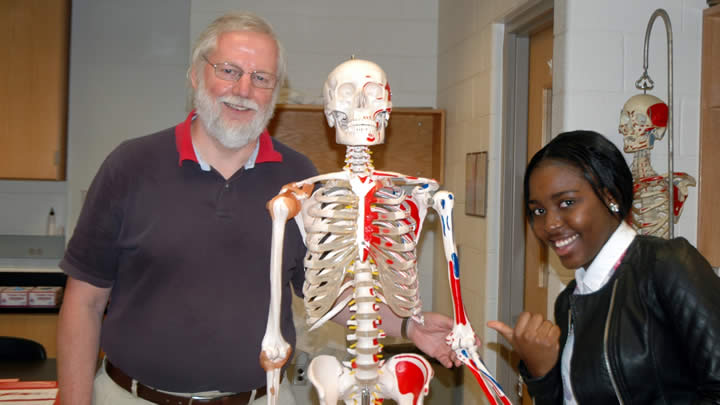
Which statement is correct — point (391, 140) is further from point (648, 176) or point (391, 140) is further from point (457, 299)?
point (457, 299)

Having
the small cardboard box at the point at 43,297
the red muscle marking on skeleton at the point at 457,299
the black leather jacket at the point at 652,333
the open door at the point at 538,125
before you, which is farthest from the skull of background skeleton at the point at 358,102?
the small cardboard box at the point at 43,297

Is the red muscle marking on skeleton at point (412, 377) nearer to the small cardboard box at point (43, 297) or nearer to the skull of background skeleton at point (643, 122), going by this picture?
the skull of background skeleton at point (643, 122)

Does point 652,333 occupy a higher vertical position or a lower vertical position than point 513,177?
lower

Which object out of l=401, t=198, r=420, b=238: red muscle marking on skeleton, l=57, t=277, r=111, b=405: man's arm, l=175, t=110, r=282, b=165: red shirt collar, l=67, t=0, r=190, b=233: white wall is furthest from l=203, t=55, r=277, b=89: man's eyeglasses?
l=67, t=0, r=190, b=233: white wall

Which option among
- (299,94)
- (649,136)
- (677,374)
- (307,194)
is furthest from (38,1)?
(677,374)

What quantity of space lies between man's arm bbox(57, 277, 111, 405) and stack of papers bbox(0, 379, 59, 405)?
0.32m

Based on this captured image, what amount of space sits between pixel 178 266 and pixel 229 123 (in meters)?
0.38

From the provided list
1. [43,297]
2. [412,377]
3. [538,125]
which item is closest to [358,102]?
[412,377]

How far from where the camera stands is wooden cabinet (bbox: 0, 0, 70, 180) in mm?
4047

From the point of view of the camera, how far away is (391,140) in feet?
13.1

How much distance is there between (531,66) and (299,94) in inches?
56.7

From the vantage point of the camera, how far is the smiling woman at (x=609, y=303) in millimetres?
1183

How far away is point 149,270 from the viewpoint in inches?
61.6

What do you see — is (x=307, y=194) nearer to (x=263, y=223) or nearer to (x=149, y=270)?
(x=263, y=223)
